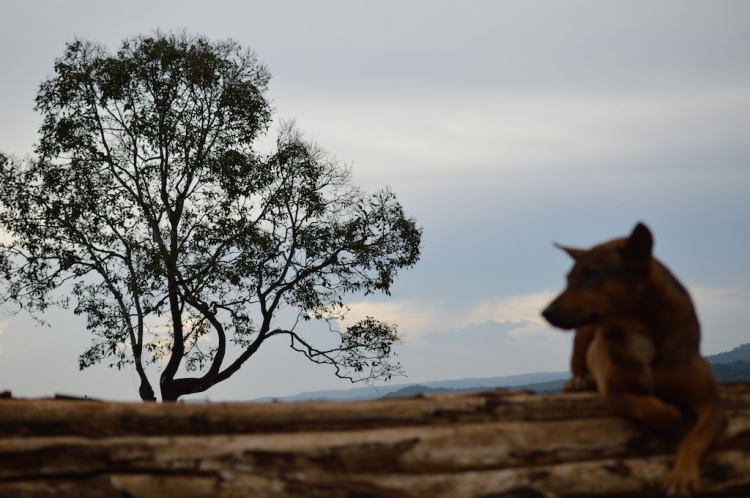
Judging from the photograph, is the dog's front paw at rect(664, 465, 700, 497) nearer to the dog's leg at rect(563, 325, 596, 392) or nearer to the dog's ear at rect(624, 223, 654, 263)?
the dog's leg at rect(563, 325, 596, 392)

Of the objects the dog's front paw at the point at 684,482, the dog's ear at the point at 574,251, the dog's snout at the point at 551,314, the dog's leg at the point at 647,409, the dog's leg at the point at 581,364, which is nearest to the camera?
the dog's snout at the point at 551,314

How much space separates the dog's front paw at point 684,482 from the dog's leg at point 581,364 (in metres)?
1.31

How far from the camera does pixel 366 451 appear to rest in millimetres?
4688

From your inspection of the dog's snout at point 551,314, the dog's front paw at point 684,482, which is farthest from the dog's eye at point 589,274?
the dog's front paw at point 684,482

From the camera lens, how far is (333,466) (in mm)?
4691

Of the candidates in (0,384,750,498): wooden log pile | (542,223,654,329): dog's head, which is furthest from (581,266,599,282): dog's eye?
(0,384,750,498): wooden log pile

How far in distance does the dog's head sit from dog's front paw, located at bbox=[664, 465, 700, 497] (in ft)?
4.16

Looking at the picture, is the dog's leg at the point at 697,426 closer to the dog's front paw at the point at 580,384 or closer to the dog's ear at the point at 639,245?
the dog's ear at the point at 639,245

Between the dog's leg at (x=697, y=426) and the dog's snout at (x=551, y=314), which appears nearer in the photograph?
the dog's snout at (x=551, y=314)

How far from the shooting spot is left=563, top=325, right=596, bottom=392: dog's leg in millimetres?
5629

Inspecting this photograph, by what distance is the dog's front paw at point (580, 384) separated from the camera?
567cm

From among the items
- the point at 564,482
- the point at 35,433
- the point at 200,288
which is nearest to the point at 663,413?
the point at 564,482

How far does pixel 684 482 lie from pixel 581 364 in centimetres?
156

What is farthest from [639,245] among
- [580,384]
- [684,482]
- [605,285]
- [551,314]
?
[580,384]
